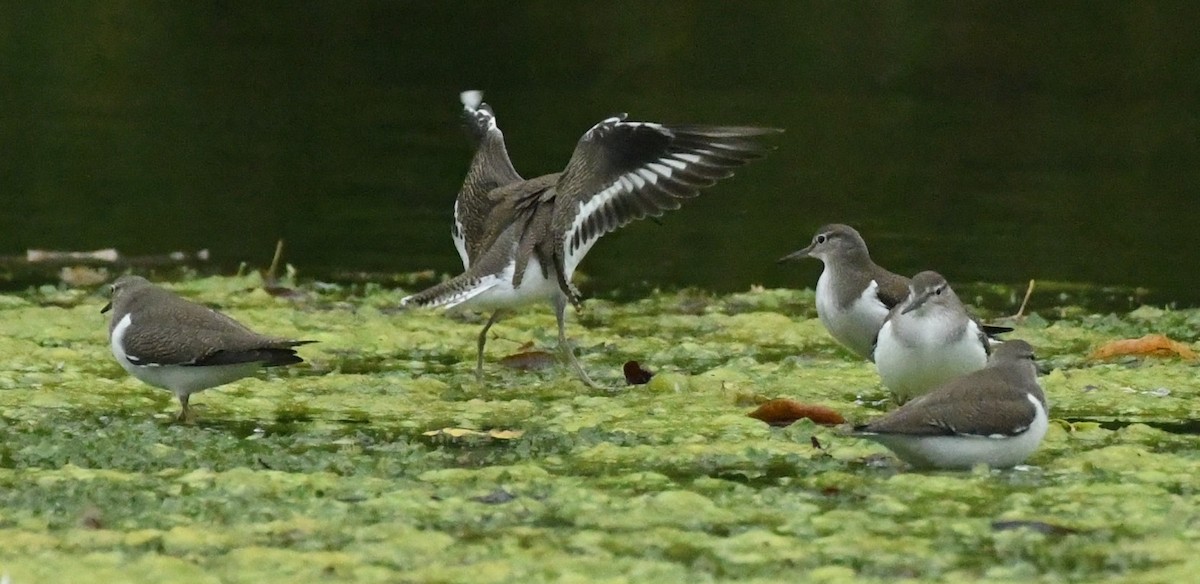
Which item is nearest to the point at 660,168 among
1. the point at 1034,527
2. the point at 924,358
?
the point at 924,358

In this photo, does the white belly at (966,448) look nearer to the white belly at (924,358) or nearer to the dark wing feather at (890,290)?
the white belly at (924,358)

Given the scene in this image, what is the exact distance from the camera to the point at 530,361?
35.5ft

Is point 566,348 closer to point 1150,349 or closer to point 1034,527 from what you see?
point 1150,349

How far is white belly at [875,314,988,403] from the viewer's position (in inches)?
351

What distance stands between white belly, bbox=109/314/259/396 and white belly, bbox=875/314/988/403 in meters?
2.75

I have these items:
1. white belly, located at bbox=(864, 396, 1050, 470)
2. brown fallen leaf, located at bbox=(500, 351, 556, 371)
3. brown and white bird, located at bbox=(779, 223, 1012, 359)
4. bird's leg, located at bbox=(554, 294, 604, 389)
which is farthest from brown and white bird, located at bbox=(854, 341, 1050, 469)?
brown fallen leaf, located at bbox=(500, 351, 556, 371)

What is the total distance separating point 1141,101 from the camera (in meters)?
23.2

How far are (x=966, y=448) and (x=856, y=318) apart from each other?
249 centimetres

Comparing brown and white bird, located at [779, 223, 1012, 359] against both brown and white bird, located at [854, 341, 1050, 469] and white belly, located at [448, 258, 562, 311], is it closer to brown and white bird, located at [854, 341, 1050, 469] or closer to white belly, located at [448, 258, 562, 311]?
white belly, located at [448, 258, 562, 311]

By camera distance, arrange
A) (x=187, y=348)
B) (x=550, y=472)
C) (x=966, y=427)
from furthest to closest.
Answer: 1. (x=187, y=348)
2. (x=550, y=472)
3. (x=966, y=427)

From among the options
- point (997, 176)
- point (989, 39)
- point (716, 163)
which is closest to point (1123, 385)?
point (716, 163)

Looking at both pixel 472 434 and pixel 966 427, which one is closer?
pixel 966 427

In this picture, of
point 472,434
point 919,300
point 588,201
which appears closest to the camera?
point 472,434

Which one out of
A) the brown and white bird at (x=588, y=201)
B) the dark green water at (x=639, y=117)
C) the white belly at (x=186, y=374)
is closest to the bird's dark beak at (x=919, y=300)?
the brown and white bird at (x=588, y=201)
